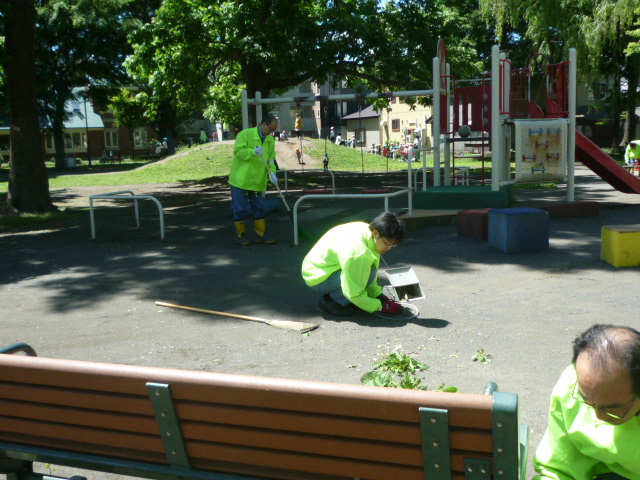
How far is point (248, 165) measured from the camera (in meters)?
10.5

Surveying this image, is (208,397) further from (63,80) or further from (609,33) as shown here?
(63,80)

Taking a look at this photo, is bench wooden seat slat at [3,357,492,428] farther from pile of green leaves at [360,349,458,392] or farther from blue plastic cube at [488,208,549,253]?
blue plastic cube at [488,208,549,253]

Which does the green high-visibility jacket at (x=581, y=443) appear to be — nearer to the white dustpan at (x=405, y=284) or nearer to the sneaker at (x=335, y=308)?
the white dustpan at (x=405, y=284)

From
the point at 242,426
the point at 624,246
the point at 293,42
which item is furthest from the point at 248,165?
the point at 293,42

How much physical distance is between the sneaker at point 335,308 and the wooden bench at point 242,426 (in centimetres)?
395

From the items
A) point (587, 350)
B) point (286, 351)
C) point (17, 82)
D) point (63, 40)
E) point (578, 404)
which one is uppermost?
point (63, 40)

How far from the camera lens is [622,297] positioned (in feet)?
22.7

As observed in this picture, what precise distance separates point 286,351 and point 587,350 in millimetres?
3782

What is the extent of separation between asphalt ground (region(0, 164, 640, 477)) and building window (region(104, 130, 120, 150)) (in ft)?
199

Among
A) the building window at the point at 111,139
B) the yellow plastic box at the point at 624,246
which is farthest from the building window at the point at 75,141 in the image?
the yellow plastic box at the point at 624,246

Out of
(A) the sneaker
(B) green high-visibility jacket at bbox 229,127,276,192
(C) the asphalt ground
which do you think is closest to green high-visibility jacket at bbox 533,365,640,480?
(C) the asphalt ground

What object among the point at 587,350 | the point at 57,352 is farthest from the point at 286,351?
the point at 587,350

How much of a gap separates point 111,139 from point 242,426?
71843 mm

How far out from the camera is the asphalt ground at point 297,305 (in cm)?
541
